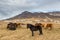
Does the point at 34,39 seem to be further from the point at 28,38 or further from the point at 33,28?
the point at 33,28

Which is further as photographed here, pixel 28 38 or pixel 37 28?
pixel 37 28

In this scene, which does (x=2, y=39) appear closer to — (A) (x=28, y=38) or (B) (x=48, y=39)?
(A) (x=28, y=38)

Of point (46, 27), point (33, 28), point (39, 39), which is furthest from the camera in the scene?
point (46, 27)

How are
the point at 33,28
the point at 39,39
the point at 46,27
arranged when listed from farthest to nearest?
the point at 46,27
the point at 33,28
the point at 39,39

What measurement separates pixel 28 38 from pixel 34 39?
1.10 meters

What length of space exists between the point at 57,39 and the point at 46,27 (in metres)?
9.27

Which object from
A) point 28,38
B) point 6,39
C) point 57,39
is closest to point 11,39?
point 6,39

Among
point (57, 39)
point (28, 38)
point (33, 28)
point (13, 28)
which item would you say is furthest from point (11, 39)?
point (13, 28)

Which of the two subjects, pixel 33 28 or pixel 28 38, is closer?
pixel 28 38

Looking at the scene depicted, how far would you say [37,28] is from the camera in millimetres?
21969

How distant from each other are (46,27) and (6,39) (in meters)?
10.2

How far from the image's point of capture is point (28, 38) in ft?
66.5

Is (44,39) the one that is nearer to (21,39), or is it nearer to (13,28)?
(21,39)

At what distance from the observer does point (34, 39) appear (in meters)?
19.4
